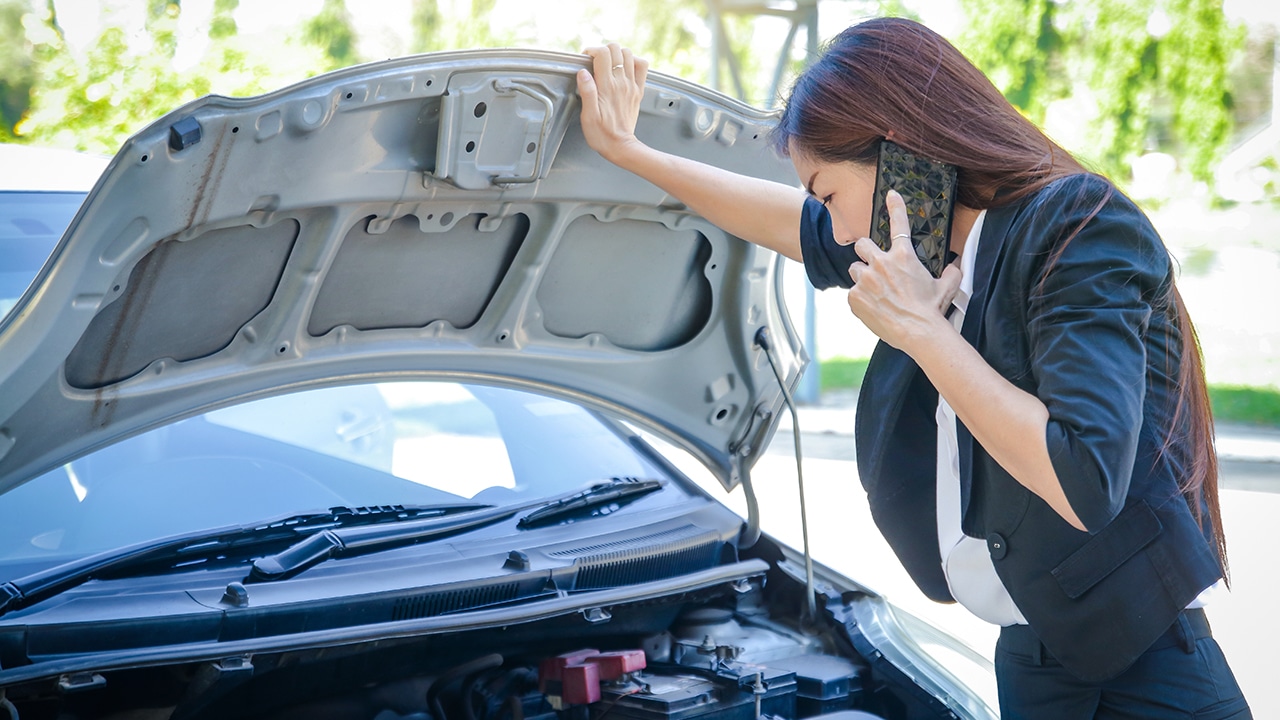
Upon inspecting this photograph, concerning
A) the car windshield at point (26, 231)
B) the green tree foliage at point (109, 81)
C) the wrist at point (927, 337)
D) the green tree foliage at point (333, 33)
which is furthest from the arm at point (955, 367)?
the green tree foliage at point (333, 33)

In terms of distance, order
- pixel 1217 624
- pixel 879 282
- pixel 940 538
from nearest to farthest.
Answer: pixel 879 282
pixel 940 538
pixel 1217 624

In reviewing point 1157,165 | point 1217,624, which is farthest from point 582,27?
point 1217,624

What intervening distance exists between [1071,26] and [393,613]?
44.4 ft

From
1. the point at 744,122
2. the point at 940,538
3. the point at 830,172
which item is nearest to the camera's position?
the point at 830,172

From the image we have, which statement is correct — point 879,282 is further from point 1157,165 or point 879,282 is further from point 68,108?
point 1157,165

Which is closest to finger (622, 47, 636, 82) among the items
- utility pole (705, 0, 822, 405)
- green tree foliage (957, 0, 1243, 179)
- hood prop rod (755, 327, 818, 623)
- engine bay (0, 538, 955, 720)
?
hood prop rod (755, 327, 818, 623)

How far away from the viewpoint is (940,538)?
183cm

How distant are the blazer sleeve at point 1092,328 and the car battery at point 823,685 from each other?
936mm

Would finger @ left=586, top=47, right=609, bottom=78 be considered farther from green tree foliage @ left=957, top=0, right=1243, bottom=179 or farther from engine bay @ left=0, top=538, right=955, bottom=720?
green tree foliage @ left=957, top=0, right=1243, bottom=179

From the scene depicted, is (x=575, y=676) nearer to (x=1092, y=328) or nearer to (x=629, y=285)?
(x=629, y=285)

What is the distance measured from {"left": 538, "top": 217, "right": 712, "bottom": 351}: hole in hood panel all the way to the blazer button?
1.00 metres

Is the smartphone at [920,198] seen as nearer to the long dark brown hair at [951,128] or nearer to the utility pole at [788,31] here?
the long dark brown hair at [951,128]

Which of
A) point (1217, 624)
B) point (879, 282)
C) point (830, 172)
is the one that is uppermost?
point (830, 172)

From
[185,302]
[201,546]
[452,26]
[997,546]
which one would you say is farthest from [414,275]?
[452,26]
